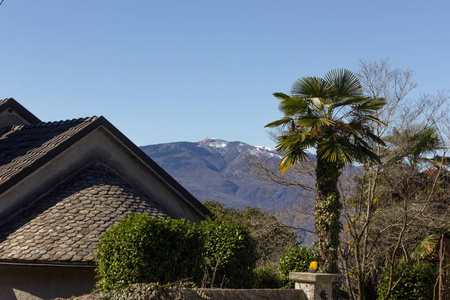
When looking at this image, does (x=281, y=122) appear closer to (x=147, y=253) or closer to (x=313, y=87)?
(x=313, y=87)

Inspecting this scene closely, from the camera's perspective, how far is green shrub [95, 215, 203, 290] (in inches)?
501

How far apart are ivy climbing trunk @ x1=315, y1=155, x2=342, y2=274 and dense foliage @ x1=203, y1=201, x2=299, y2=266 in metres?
3.95

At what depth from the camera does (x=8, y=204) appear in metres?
17.8

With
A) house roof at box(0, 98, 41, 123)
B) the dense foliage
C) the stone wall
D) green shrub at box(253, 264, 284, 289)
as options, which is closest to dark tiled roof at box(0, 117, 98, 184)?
house roof at box(0, 98, 41, 123)

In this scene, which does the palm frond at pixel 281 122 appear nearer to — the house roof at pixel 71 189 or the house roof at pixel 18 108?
the house roof at pixel 71 189

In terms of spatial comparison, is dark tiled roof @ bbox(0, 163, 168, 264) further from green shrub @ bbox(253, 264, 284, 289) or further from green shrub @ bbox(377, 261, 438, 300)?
green shrub @ bbox(377, 261, 438, 300)

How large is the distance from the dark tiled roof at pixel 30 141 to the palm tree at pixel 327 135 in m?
7.64

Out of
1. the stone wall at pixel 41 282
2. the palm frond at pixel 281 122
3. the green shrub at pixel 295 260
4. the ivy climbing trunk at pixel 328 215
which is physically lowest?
the stone wall at pixel 41 282

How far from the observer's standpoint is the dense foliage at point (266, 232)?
28.9 meters

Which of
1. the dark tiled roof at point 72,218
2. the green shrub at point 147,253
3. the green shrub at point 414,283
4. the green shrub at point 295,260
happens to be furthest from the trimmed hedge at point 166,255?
the green shrub at point 414,283

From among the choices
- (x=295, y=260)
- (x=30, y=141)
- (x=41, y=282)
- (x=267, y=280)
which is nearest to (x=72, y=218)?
(x=41, y=282)

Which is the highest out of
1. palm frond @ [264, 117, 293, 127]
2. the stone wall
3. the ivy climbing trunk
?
palm frond @ [264, 117, 293, 127]

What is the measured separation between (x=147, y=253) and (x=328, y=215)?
7.97 meters

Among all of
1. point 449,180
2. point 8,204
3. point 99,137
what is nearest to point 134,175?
point 99,137
